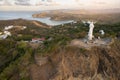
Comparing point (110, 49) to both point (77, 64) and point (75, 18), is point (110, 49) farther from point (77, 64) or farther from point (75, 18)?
point (75, 18)

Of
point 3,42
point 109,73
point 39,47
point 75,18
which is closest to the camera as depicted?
point 109,73

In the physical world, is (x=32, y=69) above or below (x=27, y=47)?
below

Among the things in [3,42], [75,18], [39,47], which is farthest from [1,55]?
[75,18]

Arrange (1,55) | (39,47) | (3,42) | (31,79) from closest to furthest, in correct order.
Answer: (31,79) < (39,47) < (1,55) < (3,42)

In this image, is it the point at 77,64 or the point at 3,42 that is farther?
the point at 3,42

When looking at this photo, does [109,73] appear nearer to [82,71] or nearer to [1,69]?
[82,71]

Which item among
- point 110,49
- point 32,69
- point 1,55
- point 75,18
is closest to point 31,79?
point 32,69

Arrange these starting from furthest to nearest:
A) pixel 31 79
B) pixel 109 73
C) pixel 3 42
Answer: pixel 3 42
pixel 109 73
pixel 31 79

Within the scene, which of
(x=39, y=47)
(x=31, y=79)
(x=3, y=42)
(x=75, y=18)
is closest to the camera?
(x=31, y=79)

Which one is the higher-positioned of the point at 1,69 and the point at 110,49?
the point at 110,49
